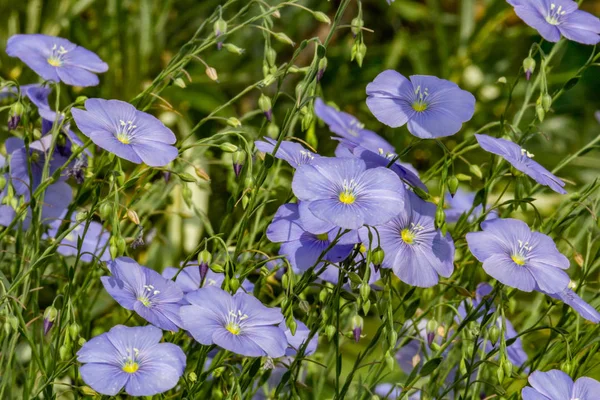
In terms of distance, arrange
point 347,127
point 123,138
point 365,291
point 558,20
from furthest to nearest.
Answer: point 347,127 → point 558,20 → point 123,138 → point 365,291

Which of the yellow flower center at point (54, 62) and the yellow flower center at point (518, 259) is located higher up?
the yellow flower center at point (54, 62)

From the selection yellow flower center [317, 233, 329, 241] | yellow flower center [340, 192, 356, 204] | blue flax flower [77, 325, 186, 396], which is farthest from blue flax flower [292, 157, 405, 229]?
blue flax flower [77, 325, 186, 396]

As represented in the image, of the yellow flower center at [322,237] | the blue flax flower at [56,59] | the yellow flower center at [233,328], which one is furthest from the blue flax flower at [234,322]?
the blue flax flower at [56,59]

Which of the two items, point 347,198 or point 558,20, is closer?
point 347,198

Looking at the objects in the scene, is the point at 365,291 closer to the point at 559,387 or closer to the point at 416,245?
the point at 416,245

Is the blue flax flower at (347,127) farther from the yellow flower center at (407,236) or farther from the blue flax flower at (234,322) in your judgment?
the blue flax flower at (234,322)

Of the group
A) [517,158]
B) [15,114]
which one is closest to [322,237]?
[517,158]

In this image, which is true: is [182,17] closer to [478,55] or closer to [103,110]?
[478,55]
